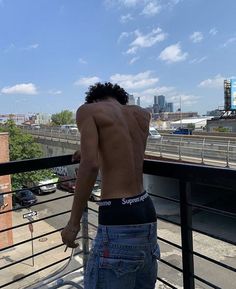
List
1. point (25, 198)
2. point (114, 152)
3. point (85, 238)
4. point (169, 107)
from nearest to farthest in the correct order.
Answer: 1. point (114, 152)
2. point (85, 238)
3. point (25, 198)
4. point (169, 107)

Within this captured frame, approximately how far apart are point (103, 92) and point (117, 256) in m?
0.84

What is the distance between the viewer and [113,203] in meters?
1.66

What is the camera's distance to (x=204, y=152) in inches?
749

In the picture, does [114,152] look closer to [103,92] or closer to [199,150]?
[103,92]

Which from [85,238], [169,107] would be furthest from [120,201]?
[169,107]

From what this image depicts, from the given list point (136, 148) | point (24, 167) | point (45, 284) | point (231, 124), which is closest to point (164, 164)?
point (136, 148)

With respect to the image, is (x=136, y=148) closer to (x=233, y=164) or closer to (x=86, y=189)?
(x=86, y=189)

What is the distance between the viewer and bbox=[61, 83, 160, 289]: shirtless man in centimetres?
162

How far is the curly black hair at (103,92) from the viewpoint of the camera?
6.37ft

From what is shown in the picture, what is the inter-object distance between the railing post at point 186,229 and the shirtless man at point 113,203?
0.30m

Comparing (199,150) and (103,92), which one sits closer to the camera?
(103,92)

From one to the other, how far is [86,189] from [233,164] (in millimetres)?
16928

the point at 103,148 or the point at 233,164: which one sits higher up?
the point at 103,148

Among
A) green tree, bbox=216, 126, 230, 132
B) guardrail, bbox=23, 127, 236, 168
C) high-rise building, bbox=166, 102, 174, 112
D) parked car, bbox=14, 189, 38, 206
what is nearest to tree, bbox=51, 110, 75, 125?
green tree, bbox=216, 126, 230, 132
